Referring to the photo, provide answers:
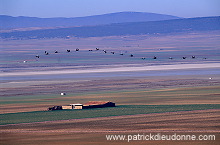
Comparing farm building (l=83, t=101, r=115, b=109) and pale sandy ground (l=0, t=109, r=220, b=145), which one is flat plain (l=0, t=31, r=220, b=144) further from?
farm building (l=83, t=101, r=115, b=109)

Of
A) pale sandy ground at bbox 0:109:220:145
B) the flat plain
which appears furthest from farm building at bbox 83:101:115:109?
pale sandy ground at bbox 0:109:220:145

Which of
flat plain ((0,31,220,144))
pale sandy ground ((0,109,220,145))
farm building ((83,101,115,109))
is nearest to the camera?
pale sandy ground ((0,109,220,145))

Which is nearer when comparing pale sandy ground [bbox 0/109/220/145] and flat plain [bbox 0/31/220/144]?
pale sandy ground [bbox 0/109/220/145]

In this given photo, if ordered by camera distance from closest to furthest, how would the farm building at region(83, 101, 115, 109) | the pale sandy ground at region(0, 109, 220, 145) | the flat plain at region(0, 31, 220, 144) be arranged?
the pale sandy ground at region(0, 109, 220, 145) < the flat plain at region(0, 31, 220, 144) < the farm building at region(83, 101, 115, 109)

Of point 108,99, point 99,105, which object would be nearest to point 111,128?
point 99,105

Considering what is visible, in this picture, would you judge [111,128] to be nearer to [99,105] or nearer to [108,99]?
[99,105]

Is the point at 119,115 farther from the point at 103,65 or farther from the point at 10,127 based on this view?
the point at 103,65

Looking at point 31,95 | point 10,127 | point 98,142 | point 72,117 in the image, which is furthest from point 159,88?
point 98,142

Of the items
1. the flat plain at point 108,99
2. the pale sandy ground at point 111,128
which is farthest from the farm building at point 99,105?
the pale sandy ground at point 111,128

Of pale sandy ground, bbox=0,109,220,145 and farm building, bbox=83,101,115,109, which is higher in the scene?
farm building, bbox=83,101,115,109
